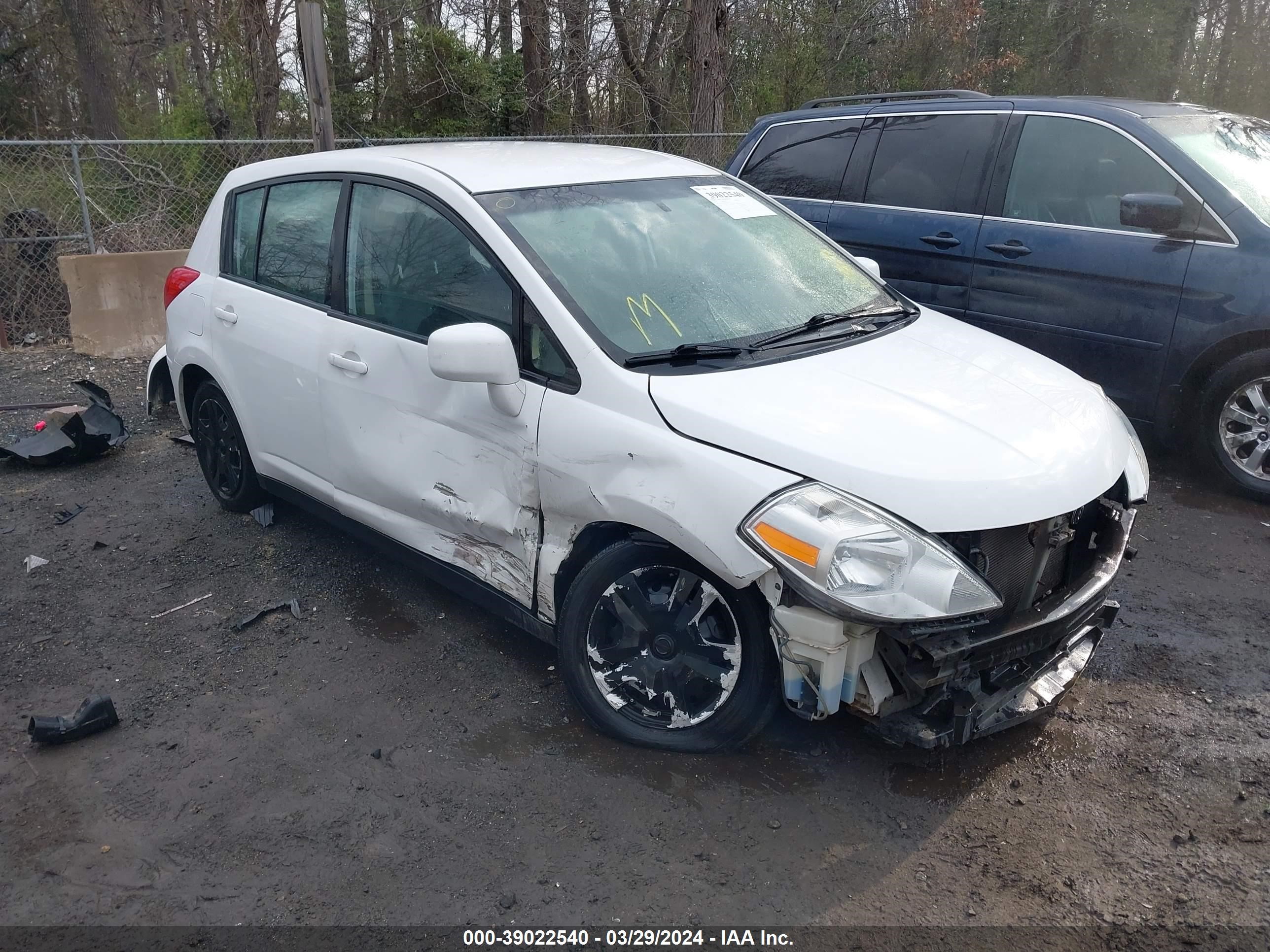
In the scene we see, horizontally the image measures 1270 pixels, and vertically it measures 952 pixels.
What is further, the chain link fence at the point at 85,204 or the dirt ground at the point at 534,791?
the chain link fence at the point at 85,204

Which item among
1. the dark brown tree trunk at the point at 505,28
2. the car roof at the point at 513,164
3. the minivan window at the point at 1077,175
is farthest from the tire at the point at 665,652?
the dark brown tree trunk at the point at 505,28

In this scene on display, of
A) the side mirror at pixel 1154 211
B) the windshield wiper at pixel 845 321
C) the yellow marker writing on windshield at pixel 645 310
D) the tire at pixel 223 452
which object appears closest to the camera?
the yellow marker writing on windshield at pixel 645 310

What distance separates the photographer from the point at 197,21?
17.4 m

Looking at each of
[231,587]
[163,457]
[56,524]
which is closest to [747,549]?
[231,587]

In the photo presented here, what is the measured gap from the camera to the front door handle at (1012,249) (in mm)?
5691

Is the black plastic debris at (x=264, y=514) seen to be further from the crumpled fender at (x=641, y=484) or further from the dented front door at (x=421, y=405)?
the crumpled fender at (x=641, y=484)

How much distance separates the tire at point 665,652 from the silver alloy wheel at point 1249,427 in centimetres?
345

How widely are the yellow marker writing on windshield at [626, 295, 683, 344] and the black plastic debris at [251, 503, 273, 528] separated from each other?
268 cm

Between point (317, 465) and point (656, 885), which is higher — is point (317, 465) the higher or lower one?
the higher one

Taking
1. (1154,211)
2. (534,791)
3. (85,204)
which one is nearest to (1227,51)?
(1154,211)

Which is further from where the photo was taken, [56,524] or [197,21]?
[197,21]

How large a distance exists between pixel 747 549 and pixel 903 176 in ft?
14.0

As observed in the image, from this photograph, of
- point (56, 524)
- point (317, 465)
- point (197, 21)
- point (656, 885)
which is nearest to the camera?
point (656, 885)

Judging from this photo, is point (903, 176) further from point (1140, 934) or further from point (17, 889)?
point (17, 889)
